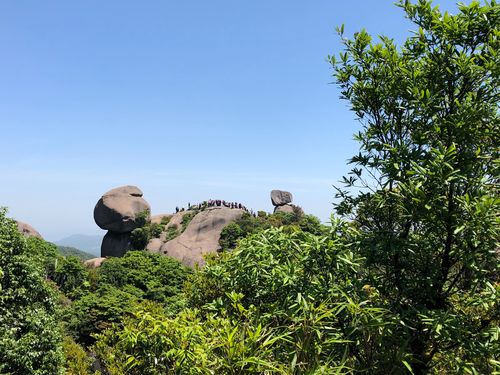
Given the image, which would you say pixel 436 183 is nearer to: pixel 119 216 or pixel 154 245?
pixel 154 245

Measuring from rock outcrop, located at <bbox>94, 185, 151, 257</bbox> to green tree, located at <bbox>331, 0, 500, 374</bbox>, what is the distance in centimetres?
5291

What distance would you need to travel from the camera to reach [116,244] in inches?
2170

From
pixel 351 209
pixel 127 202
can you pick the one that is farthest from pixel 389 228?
pixel 127 202

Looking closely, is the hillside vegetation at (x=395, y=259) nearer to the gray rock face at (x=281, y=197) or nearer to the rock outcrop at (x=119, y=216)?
the rock outcrop at (x=119, y=216)

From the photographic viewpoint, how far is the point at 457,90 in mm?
4848

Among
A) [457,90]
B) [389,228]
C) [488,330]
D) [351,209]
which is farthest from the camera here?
[351,209]

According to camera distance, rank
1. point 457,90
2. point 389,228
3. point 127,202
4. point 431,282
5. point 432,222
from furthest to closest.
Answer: point 127,202
point 389,228
point 457,90
point 431,282
point 432,222

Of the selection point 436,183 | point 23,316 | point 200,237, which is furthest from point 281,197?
point 436,183

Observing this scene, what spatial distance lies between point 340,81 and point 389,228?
254 cm

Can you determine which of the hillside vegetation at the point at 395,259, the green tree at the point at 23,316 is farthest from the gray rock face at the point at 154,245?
the hillside vegetation at the point at 395,259

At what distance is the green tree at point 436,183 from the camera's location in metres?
3.94

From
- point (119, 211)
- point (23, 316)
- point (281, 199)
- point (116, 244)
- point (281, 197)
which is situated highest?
point (281, 197)

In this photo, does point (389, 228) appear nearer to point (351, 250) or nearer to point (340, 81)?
point (351, 250)

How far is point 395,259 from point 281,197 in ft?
193
